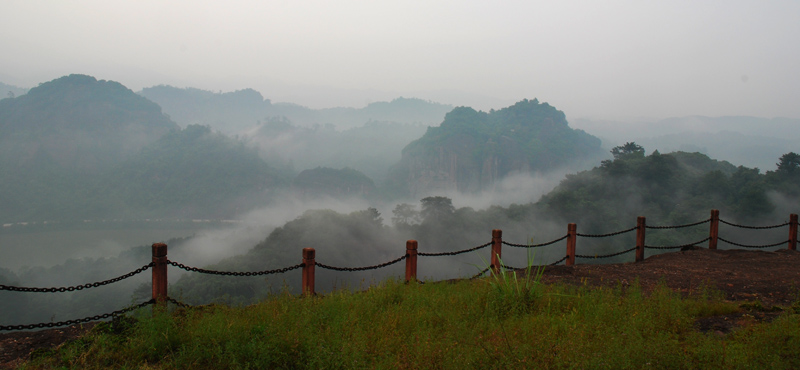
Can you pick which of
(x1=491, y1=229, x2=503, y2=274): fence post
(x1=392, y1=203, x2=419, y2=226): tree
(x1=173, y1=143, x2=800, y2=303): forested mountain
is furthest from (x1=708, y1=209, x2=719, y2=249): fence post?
(x1=392, y1=203, x2=419, y2=226): tree

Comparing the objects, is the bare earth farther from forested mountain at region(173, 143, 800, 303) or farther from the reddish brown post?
forested mountain at region(173, 143, 800, 303)

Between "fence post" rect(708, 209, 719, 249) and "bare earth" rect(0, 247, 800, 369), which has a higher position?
"fence post" rect(708, 209, 719, 249)

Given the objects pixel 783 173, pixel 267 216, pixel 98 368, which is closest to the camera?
pixel 98 368

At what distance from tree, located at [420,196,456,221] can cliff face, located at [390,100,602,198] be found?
225 feet

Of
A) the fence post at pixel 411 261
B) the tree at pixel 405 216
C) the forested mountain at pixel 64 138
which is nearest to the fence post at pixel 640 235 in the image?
the fence post at pixel 411 261

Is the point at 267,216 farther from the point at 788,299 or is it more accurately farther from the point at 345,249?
the point at 788,299

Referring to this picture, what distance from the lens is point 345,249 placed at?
62.2m

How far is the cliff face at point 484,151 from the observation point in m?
142

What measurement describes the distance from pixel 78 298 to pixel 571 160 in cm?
12800

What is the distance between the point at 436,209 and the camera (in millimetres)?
73625

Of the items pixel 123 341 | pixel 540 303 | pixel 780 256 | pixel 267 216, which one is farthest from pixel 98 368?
pixel 267 216

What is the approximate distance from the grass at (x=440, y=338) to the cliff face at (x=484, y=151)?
138 m

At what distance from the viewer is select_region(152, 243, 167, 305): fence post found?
5227 millimetres

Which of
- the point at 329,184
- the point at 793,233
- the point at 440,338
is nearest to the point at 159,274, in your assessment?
the point at 440,338
